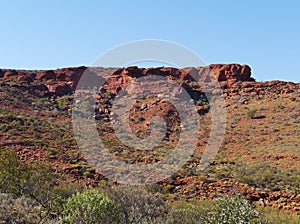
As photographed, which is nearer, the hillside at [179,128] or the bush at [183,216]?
the bush at [183,216]

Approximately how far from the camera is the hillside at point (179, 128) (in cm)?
2606

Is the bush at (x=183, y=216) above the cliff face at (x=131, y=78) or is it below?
below

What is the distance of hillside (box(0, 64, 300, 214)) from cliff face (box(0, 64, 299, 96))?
150 millimetres

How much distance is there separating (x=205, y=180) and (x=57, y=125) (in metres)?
19.9

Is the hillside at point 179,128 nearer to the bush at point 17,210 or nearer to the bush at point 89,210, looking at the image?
the bush at point 17,210

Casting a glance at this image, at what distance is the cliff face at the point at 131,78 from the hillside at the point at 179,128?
0.15 meters

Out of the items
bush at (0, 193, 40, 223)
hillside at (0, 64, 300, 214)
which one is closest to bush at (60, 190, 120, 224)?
bush at (0, 193, 40, 223)

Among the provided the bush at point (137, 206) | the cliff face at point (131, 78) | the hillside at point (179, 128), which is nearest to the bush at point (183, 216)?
the bush at point (137, 206)

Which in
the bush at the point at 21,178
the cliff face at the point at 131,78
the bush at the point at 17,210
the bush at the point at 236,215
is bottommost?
the bush at the point at 17,210

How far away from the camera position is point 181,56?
1978cm

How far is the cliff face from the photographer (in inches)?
2104

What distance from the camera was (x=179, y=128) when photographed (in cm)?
4300

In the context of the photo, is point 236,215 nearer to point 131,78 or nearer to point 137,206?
point 137,206

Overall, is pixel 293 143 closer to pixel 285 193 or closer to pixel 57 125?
pixel 285 193
